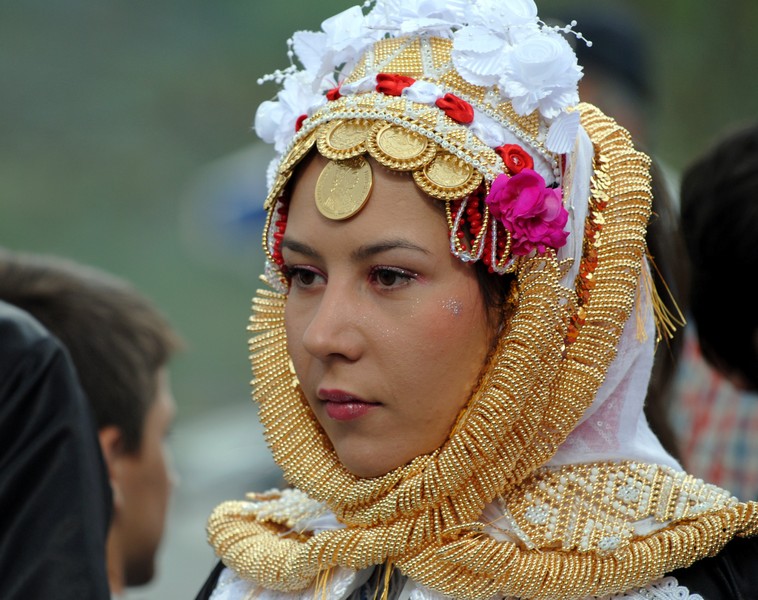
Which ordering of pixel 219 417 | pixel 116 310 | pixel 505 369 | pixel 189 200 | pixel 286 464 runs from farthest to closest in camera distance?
pixel 189 200 → pixel 219 417 → pixel 116 310 → pixel 286 464 → pixel 505 369

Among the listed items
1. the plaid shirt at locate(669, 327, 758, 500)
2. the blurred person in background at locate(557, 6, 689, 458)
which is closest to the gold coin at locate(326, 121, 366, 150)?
the blurred person in background at locate(557, 6, 689, 458)

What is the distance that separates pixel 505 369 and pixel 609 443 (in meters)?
0.27

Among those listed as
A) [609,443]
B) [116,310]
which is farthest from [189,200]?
[609,443]

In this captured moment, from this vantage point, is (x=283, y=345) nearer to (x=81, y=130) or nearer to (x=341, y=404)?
(x=341, y=404)

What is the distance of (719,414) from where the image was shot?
3824mm

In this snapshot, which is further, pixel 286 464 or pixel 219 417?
pixel 219 417

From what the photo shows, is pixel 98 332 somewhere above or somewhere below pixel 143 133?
above

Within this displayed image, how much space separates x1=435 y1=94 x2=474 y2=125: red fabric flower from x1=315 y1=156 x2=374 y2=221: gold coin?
177 millimetres

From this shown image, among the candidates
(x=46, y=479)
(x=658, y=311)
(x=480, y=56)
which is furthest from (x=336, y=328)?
(x=46, y=479)

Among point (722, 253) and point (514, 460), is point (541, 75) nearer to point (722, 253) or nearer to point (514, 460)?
point (514, 460)

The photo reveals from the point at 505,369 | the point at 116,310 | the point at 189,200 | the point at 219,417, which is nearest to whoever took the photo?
the point at 505,369

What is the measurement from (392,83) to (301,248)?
35cm

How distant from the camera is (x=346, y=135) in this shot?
213 cm

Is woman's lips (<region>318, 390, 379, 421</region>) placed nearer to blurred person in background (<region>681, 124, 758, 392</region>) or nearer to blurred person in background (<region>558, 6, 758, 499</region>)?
blurred person in background (<region>558, 6, 758, 499</region>)
